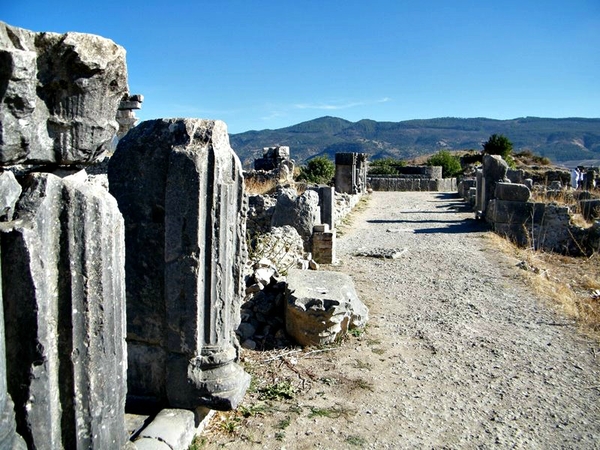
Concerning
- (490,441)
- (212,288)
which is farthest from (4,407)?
(490,441)

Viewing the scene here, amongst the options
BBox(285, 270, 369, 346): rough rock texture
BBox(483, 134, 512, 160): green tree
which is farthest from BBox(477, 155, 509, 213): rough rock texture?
BBox(483, 134, 512, 160): green tree

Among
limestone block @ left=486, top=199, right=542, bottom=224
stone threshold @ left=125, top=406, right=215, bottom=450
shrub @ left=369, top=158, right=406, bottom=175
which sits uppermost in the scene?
shrub @ left=369, top=158, right=406, bottom=175

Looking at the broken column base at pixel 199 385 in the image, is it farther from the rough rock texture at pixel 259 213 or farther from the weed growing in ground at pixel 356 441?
the rough rock texture at pixel 259 213

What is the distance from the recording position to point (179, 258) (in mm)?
3502

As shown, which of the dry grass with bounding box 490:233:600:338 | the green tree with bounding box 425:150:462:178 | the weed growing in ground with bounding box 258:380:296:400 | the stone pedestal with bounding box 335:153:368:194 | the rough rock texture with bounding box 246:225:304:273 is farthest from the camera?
the green tree with bounding box 425:150:462:178

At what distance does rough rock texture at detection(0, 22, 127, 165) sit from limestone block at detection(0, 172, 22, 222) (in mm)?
59

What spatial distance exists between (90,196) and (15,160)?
29cm

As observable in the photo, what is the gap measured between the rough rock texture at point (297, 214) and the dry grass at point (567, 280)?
371 centimetres

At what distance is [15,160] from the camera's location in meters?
1.89

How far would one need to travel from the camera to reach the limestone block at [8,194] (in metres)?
1.85

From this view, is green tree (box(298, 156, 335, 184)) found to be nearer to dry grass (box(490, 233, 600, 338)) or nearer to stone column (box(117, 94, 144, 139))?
stone column (box(117, 94, 144, 139))

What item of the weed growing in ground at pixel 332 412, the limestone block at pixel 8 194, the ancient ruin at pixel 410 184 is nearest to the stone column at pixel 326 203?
the weed growing in ground at pixel 332 412

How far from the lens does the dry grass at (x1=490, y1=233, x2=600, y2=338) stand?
22.7 feet

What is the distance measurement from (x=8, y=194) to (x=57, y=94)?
16.1 inches
